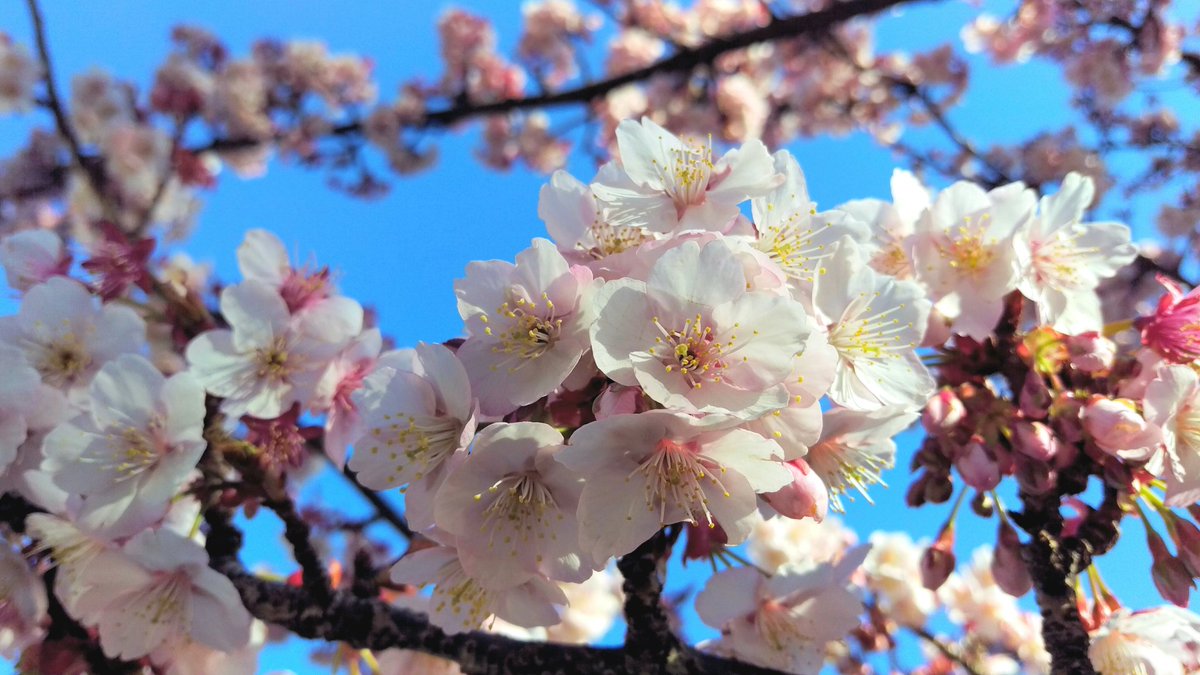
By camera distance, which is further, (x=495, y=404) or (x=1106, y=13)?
(x=1106, y=13)

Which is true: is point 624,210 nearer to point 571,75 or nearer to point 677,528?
point 677,528

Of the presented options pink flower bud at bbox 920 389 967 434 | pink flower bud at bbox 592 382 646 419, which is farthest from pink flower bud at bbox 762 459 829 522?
pink flower bud at bbox 920 389 967 434

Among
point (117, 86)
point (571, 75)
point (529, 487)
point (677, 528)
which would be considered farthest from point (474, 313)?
point (571, 75)

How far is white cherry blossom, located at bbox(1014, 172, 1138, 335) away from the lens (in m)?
1.48

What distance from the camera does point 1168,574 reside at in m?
1.42

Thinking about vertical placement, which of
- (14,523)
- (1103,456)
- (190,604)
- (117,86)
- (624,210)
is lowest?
(190,604)

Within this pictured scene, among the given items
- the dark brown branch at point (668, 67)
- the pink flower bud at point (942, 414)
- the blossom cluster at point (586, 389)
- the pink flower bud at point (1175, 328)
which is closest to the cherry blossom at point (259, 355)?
the blossom cluster at point (586, 389)

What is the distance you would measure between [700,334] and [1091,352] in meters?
A: 0.91

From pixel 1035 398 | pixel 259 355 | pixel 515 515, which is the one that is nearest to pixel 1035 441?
pixel 1035 398

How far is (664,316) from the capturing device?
39.4 inches

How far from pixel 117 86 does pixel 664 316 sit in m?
7.25

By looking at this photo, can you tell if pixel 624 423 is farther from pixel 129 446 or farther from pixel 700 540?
pixel 129 446

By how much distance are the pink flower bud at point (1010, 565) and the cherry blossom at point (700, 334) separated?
932 mm

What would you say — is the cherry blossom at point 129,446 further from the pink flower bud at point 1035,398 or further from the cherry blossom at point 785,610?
the pink flower bud at point 1035,398
